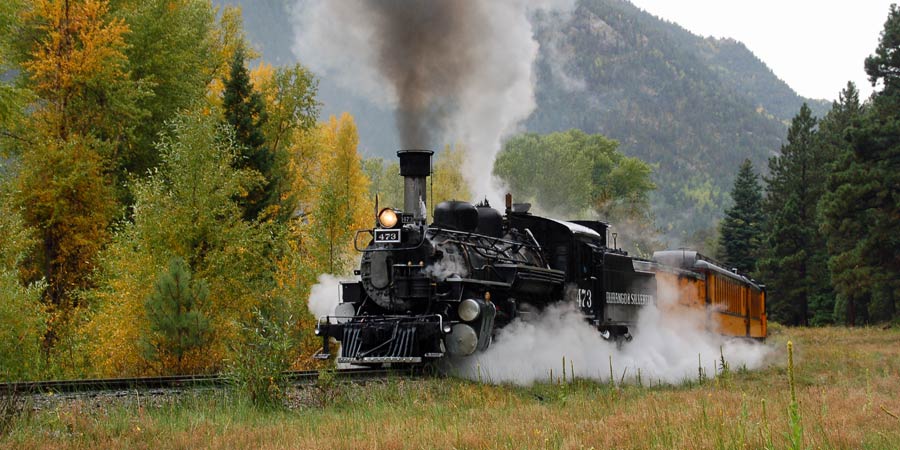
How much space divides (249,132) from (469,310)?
1632 centimetres

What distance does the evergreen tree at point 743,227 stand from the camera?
59.0 metres

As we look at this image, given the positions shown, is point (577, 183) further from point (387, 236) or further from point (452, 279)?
point (452, 279)

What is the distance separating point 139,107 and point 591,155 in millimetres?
52999

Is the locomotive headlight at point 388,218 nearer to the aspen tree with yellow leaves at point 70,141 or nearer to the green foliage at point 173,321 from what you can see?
the green foliage at point 173,321

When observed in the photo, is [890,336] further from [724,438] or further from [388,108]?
[724,438]

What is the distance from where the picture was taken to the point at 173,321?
14539mm

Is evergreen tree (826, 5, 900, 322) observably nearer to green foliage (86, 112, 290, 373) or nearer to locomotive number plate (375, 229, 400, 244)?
green foliage (86, 112, 290, 373)

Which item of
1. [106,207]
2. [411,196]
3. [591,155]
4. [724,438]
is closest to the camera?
[724,438]

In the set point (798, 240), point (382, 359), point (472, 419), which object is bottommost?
point (472, 419)

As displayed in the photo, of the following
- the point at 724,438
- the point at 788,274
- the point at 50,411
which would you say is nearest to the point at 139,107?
the point at 50,411

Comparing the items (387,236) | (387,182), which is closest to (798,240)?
(387,182)

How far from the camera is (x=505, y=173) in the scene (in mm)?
59812

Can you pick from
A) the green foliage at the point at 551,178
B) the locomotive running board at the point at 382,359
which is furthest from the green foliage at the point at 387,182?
the locomotive running board at the point at 382,359

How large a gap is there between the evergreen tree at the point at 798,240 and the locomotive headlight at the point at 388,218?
42267mm
